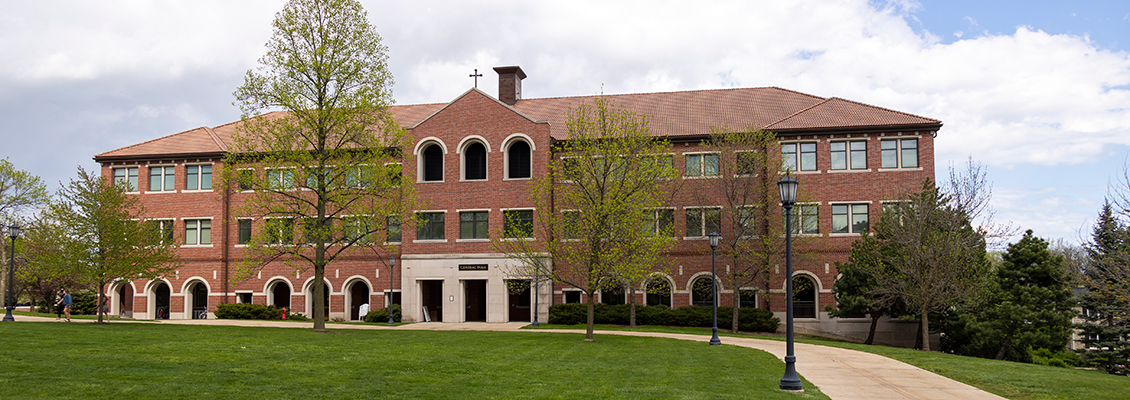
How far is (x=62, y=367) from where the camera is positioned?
12.7m

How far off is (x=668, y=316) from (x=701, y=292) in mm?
2868

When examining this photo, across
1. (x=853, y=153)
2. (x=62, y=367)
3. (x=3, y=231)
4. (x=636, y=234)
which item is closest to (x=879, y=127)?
(x=853, y=153)

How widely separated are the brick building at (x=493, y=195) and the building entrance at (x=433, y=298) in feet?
0.27

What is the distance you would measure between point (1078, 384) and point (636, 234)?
13.0 metres

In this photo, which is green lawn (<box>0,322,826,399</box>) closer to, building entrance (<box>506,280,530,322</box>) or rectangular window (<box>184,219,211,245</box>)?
building entrance (<box>506,280,530,322</box>)

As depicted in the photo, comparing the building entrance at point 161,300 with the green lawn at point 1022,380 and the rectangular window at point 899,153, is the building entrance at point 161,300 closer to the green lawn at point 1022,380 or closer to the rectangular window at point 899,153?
the green lawn at point 1022,380

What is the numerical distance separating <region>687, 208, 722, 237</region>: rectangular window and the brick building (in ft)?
0.35

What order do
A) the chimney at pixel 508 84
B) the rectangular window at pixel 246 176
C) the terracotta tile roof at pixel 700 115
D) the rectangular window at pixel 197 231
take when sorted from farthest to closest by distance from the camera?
the chimney at pixel 508 84 < the rectangular window at pixel 197 231 < the terracotta tile roof at pixel 700 115 < the rectangular window at pixel 246 176

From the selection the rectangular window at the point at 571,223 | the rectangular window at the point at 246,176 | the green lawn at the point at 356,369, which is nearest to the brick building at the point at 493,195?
the rectangular window at the point at 246,176

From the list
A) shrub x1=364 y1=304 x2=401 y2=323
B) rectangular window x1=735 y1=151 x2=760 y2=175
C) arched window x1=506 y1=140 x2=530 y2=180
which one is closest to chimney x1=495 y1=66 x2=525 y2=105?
arched window x1=506 y1=140 x2=530 y2=180

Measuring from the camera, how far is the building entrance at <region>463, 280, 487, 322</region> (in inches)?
1560

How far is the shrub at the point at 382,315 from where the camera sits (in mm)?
37000

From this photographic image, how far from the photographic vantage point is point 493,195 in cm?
3716

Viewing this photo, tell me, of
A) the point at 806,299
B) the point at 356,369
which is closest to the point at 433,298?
the point at 806,299
